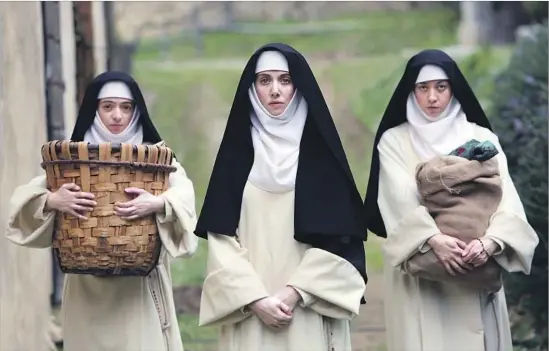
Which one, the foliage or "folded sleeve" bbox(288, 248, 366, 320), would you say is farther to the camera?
the foliage

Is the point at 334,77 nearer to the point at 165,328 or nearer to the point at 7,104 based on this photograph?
the point at 7,104

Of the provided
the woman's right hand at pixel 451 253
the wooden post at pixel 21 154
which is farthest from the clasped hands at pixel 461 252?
the wooden post at pixel 21 154

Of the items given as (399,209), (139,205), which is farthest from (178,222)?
(399,209)

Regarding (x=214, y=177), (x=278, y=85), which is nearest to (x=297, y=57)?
(x=278, y=85)

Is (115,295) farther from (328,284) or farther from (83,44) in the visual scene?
(83,44)

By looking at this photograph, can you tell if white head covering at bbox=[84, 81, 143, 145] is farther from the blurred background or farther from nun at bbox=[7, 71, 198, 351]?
the blurred background

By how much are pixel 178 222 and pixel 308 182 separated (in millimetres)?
599

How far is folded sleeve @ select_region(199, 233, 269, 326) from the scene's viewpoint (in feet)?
15.9

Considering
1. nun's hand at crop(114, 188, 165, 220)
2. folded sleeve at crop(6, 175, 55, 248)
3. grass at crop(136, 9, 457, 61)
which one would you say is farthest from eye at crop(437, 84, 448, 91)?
grass at crop(136, 9, 457, 61)

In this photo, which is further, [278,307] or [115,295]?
[115,295]

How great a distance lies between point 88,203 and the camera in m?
4.74

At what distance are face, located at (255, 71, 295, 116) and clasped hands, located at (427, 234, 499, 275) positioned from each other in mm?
913

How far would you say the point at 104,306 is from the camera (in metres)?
5.26

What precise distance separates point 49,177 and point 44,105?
297 centimetres
